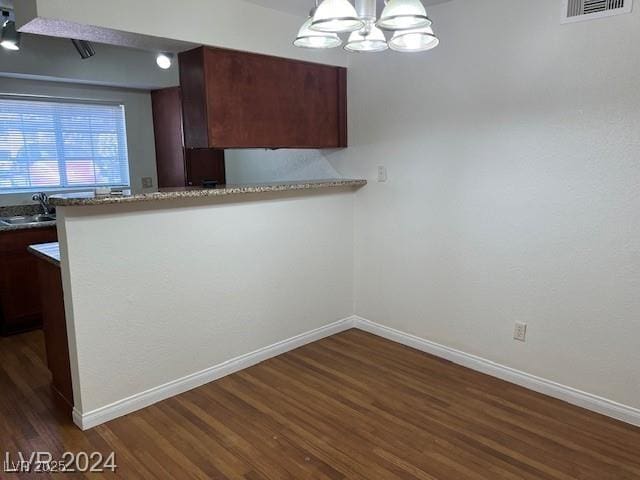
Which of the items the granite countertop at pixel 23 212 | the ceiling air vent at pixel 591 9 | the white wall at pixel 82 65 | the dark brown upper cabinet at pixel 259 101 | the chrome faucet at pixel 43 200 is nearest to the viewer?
the ceiling air vent at pixel 591 9

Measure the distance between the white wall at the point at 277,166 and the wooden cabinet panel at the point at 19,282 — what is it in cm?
190

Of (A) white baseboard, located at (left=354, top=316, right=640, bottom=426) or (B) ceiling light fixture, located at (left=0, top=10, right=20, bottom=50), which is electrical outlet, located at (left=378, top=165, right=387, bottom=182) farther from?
(B) ceiling light fixture, located at (left=0, top=10, right=20, bottom=50)

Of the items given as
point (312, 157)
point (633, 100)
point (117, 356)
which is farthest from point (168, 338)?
point (633, 100)

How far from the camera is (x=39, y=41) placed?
3.89 meters

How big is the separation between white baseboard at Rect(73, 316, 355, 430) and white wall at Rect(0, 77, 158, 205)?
8.30 ft

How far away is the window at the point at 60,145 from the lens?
4.12m

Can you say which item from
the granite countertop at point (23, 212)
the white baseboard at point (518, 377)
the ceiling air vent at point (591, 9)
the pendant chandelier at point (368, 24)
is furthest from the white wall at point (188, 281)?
the ceiling air vent at point (591, 9)

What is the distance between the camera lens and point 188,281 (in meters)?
2.79

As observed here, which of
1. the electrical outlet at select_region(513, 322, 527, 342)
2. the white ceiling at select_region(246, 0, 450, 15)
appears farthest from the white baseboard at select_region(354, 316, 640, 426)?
the white ceiling at select_region(246, 0, 450, 15)

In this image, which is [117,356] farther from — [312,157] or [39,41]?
[39,41]

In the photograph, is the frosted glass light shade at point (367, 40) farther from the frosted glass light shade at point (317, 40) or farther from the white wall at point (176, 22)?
the white wall at point (176, 22)

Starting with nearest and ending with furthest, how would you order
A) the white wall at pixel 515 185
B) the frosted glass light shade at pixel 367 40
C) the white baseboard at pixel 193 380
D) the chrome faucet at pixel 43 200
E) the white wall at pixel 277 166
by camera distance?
the frosted glass light shade at pixel 367 40 < the white wall at pixel 515 185 < the white baseboard at pixel 193 380 < the white wall at pixel 277 166 < the chrome faucet at pixel 43 200

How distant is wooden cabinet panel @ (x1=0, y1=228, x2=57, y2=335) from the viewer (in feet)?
11.9

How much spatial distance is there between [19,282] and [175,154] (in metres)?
1.90
